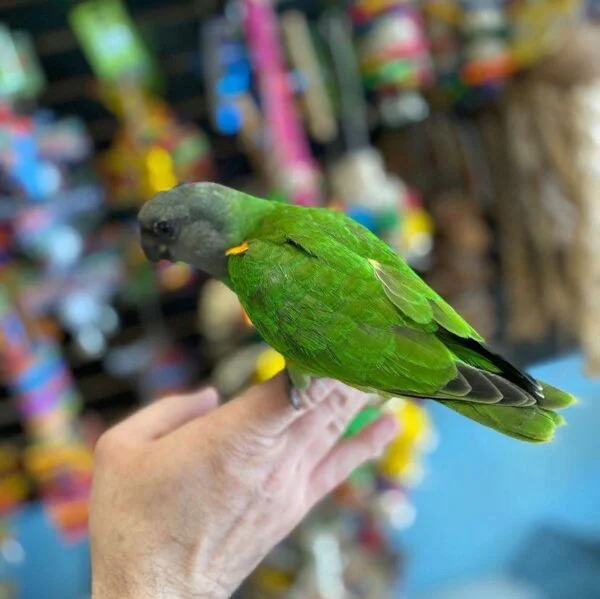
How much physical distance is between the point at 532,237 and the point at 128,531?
1.18 m

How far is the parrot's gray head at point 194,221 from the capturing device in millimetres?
759

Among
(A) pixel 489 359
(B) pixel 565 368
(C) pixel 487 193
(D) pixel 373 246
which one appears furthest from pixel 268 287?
(C) pixel 487 193

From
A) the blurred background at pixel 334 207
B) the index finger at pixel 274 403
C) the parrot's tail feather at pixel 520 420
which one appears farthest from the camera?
the blurred background at pixel 334 207

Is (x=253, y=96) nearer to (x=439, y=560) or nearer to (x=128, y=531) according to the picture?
(x=128, y=531)

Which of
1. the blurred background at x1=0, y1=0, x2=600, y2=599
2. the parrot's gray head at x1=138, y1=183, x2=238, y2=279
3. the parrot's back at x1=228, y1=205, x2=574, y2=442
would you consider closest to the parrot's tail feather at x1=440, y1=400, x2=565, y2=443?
the parrot's back at x1=228, y1=205, x2=574, y2=442

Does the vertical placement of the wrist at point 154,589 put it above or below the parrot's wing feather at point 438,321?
below

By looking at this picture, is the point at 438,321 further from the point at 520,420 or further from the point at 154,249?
the point at 154,249

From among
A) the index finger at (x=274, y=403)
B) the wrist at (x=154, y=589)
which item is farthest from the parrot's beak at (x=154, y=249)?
the wrist at (x=154, y=589)

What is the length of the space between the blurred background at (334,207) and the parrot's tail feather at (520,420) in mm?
510

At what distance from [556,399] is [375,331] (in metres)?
0.19

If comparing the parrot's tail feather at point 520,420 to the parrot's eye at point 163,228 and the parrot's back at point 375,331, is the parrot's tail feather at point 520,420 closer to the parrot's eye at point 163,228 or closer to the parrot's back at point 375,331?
the parrot's back at point 375,331

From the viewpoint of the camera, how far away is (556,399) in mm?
576

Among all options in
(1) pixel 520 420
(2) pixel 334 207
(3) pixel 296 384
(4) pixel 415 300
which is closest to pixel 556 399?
(1) pixel 520 420

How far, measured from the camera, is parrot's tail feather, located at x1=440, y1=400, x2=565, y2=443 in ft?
1.80
